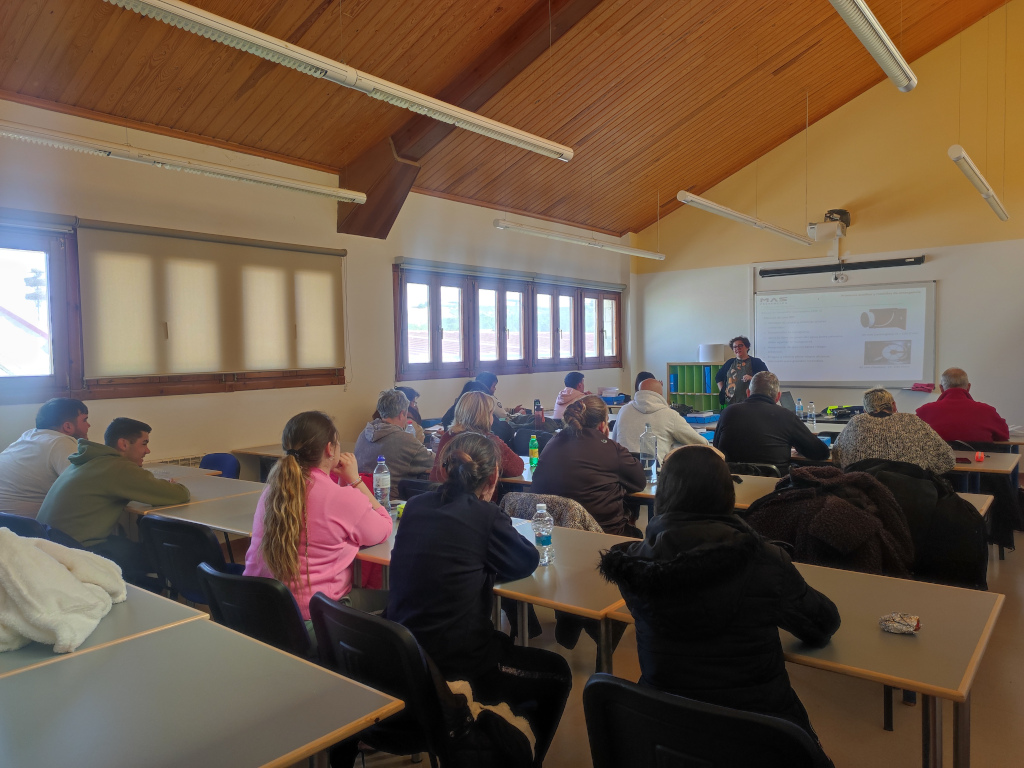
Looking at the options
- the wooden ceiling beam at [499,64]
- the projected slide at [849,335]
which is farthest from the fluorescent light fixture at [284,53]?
the projected slide at [849,335]

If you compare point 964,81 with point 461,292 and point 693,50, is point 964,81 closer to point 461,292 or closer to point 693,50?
point 693,50

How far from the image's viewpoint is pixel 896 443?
3.49m

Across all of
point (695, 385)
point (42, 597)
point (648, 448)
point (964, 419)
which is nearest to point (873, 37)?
point (648, 448)

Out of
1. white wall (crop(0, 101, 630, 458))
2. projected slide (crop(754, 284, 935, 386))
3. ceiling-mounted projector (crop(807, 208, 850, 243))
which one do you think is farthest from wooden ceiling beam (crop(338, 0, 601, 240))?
projected slide (crop(754, 284, 935, 386))

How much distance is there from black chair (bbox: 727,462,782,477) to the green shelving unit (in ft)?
17.1

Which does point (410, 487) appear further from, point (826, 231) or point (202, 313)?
point (826, 231)

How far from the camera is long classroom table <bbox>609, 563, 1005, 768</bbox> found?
159cm

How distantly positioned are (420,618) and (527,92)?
5.86 m

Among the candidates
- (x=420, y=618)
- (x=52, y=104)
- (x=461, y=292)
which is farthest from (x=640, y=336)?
(x=420, y=618)

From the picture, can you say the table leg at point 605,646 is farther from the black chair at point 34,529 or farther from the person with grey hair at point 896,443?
the black chair at point 34,529

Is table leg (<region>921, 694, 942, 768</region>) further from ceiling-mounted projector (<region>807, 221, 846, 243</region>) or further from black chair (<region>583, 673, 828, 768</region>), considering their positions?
ceiling-mounted projector (<region>807, 221, 846, 243</region>)

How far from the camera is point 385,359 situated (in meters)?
7.38

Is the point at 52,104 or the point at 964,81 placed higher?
the point at 964,81

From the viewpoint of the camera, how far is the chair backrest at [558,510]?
314 centimetres
